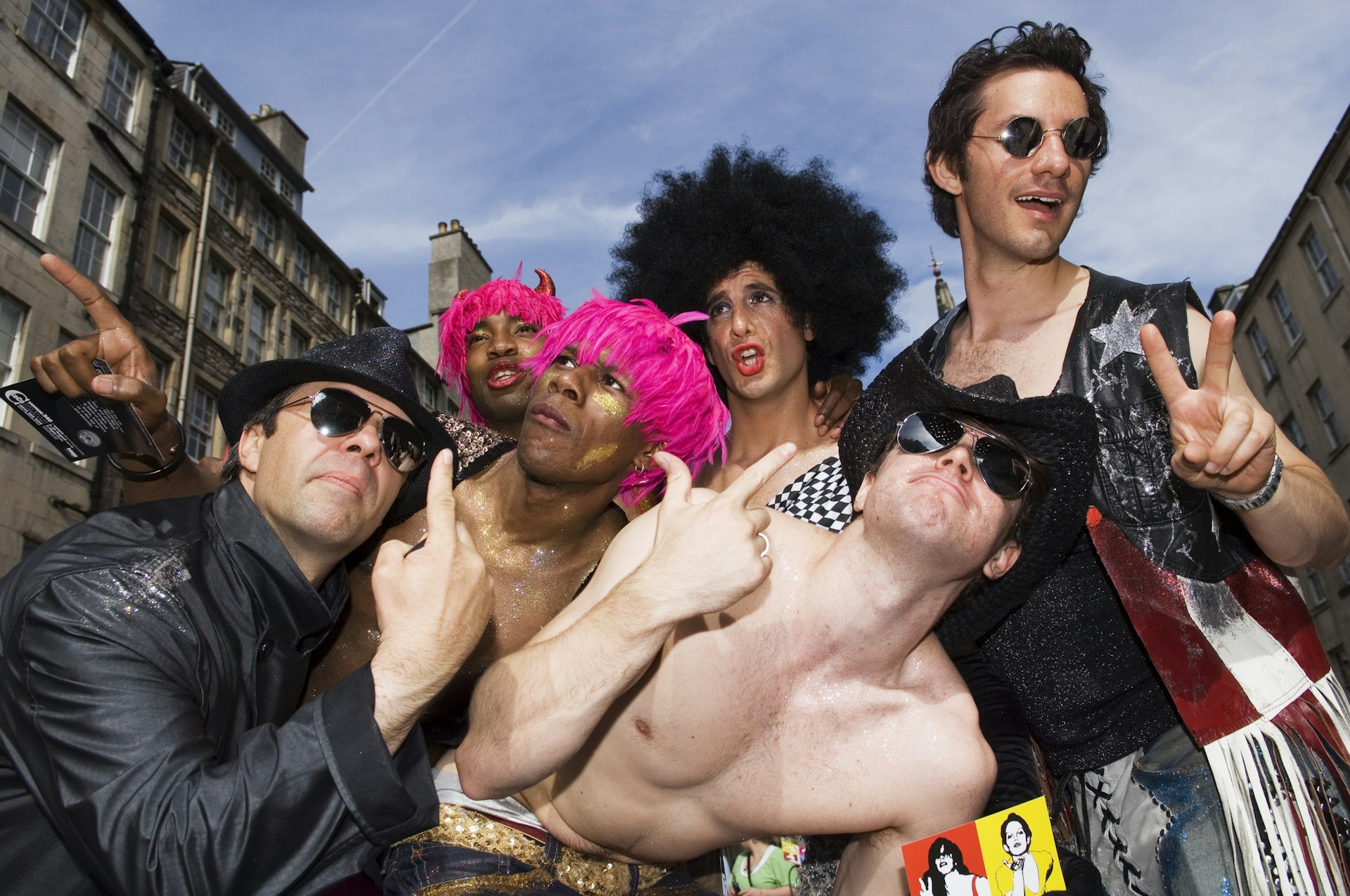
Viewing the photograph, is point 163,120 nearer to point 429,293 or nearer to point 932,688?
point 429,293

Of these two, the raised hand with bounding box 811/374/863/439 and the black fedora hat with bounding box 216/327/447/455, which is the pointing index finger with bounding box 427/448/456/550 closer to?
the black fedora hat with bounding box 216/327/447/455

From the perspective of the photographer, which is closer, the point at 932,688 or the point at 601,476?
the point at 932,688

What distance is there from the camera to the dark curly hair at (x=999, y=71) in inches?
140

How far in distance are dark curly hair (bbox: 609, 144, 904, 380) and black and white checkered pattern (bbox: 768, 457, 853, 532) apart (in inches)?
54.9

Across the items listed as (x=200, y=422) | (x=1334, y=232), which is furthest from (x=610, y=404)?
(x=1334, y=232)

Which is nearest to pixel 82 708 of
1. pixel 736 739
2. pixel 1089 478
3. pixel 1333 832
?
pixel 736 739

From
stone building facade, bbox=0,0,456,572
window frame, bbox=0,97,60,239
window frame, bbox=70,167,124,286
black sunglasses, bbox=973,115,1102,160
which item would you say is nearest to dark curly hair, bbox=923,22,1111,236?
black sunglasses, bbox=973,115,1102,160

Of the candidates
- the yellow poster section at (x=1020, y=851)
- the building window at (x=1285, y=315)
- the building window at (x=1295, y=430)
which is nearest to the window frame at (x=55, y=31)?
the yellow poster section at (x=1020, y=851)

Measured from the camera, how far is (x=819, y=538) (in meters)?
2.91

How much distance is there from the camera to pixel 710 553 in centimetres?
231

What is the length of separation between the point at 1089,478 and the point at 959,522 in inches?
18.3

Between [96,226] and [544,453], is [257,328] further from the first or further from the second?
[544,453]

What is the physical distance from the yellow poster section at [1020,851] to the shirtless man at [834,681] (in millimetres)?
613

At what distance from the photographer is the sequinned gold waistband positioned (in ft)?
9.39
